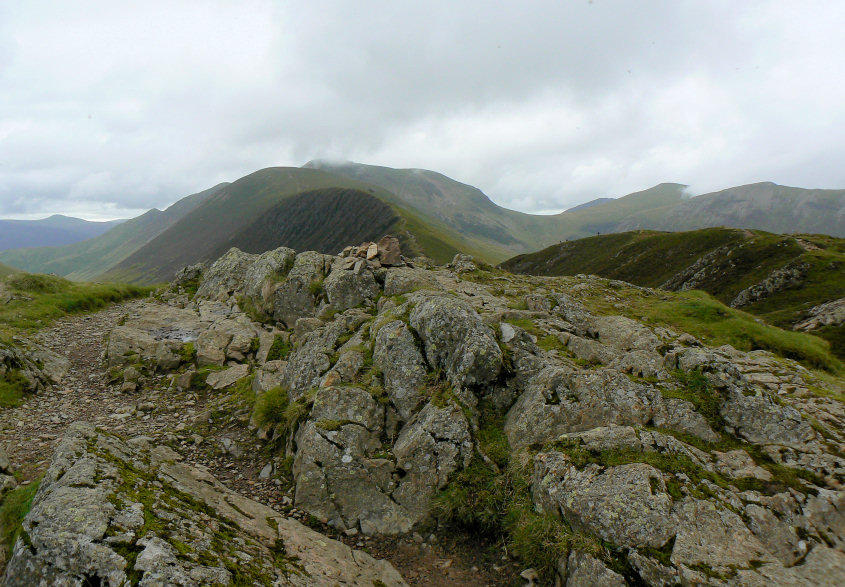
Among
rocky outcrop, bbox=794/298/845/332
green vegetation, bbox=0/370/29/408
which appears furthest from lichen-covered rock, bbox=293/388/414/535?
rocky outcrop, bbox=794/298/845/332

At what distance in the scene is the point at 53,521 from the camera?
20.6 ft

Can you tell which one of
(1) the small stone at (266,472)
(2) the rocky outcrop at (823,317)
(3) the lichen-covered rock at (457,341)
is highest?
(3) the lichen-covered rock at (457,341)

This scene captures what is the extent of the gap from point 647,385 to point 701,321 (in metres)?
25.1

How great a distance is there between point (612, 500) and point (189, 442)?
13.4 meters

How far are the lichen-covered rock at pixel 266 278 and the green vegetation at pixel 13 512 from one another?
51.9 feet

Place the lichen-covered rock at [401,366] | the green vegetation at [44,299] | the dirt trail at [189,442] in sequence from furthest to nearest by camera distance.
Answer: the green vegetation at [44,299] → the lichen-covered rock at [401,366] → the dirt trail at [189,442]

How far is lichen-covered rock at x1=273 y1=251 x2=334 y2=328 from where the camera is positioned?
23156 mm

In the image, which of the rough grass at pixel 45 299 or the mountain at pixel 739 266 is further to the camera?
the mountain at pixel 739 266

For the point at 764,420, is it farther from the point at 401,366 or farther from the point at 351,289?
the point at 351,289

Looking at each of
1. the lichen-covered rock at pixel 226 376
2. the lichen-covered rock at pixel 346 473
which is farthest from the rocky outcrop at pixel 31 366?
the lichen-covered rock at pixel 346 473

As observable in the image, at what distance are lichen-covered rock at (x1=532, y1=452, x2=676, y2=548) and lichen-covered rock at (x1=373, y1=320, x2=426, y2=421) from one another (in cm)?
478

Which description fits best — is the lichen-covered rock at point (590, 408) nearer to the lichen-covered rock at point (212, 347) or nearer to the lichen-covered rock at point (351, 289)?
the lichen-covered rock at point (351, 289)

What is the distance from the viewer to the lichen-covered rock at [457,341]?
42.0 ft

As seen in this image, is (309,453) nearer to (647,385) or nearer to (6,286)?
(647,385)
